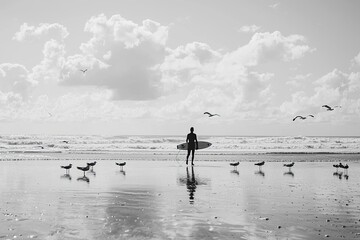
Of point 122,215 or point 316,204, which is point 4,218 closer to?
point 122,215

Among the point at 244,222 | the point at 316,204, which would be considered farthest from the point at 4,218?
the point at 316,204

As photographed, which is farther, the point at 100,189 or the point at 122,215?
the point at 100,189

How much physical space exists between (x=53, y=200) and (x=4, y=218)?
315 cm

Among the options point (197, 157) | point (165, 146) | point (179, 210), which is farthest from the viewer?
point (165, 146)

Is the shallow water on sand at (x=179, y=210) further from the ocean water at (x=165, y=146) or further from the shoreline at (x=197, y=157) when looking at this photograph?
the ocean water at (x=165, y=146)

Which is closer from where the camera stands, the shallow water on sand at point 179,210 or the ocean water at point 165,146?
the shallow water on sand at point 179,210

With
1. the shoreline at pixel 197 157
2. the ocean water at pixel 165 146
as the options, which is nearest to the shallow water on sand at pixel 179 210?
the shoreline at pixel 197 157

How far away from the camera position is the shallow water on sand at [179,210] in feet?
29.1

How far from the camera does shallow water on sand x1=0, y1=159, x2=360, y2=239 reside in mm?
8875

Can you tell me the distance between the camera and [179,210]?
1146cm

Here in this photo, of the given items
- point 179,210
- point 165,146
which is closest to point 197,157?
point 179,210

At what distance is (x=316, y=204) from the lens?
12789 mm

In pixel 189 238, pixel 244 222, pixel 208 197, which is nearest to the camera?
pixel 189 238

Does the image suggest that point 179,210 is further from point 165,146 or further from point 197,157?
point 165,146
